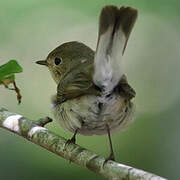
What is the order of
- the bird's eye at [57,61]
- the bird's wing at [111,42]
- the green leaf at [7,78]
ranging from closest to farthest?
the bird's wing at [111,42] → the green leaf at [7,78] → the bird's eye at [57,61]

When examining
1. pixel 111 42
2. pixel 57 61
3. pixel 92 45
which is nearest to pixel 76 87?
pixel 111 42

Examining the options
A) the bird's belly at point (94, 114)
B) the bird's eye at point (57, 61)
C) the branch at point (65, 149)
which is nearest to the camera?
the branch at point (65, 149)

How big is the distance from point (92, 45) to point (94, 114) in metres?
3.33

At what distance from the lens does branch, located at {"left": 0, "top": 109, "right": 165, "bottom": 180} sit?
244 cm

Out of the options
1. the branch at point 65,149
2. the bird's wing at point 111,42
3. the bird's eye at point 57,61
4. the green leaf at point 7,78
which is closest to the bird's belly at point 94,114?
the bird's wing at point 111,42

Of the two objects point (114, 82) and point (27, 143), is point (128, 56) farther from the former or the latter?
point (114, 82)

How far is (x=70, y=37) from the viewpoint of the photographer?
6375 millimetres

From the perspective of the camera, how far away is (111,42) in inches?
122

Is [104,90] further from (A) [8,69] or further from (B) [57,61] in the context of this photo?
(B) [57,61]

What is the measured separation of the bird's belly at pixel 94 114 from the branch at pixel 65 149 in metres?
0.30

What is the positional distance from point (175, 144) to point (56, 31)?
2.45 m

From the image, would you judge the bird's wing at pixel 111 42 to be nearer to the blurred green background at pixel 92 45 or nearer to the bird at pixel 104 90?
the bird at pixel 104 90

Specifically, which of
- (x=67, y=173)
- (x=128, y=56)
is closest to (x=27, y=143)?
(x=67, y=173)

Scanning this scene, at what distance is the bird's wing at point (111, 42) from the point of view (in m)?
3.03
